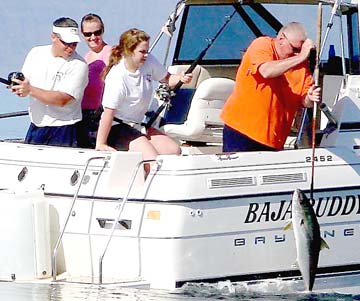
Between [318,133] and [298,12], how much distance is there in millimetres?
1784

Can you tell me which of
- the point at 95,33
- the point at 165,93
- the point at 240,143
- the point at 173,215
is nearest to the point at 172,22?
the point at 95,33

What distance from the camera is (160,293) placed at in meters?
9.27

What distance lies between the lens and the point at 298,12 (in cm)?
1177

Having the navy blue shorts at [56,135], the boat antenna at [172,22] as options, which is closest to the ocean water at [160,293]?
the navy blue shorts at [56,135]

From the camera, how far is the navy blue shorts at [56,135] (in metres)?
10.3

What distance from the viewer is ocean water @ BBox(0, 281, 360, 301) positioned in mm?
9078

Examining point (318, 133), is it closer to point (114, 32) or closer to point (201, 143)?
point (201, 143)

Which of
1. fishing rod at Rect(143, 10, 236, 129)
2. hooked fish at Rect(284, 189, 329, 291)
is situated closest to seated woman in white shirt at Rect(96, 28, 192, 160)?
fishing rod at Rect(143, 10, 236, 129)

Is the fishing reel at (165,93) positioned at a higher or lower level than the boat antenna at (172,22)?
lower

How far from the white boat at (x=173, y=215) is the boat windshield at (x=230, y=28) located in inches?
77.1

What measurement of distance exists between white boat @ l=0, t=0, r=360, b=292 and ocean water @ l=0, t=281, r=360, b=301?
0.20 feet

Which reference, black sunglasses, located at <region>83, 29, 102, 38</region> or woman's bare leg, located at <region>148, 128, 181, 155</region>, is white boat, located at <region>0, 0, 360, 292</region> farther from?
black sunglasses, located at <region>83, 29, 102, 38</region>

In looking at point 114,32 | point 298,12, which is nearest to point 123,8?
point 114,32

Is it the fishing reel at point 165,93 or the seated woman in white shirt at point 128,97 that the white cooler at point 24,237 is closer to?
A: the seated woman in white shirt at point 128,97
